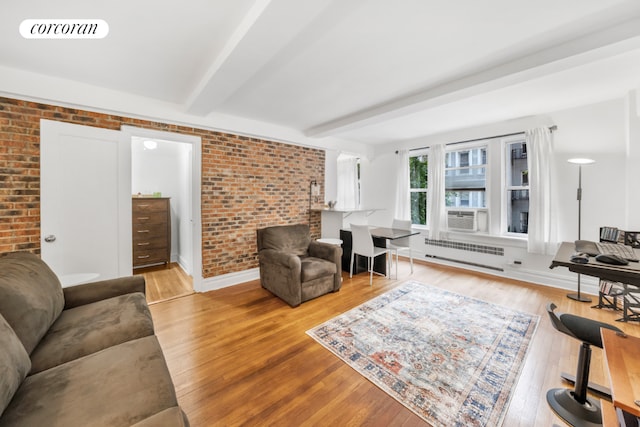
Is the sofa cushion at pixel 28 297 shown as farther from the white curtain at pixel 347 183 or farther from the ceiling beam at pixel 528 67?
the white curtain at pixel 347 183

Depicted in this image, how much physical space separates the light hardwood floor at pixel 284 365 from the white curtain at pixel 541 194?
29.6 inches

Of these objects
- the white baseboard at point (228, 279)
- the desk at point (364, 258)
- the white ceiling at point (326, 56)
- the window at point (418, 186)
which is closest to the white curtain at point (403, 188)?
the window at point (418, 186)

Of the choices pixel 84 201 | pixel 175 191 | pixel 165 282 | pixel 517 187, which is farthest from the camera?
pixel 175 191

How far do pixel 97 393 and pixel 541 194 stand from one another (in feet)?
16.5

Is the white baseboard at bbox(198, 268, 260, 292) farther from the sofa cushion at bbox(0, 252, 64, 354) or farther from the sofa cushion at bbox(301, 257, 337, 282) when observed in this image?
the sofa cushion at bbox(0, 252, 64, 354)

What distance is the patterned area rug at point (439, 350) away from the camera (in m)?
1.62

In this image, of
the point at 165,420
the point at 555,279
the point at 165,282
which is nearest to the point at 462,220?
the point at 555,279

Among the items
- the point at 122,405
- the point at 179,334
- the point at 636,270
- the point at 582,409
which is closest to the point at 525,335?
the point at 582,409

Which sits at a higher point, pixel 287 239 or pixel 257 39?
pixel 257 39

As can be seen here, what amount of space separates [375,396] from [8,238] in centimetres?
351

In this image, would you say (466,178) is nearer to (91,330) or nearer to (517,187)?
(517,187)

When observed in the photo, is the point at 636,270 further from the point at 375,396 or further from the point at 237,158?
the point at 237,158

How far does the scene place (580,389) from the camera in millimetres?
1563

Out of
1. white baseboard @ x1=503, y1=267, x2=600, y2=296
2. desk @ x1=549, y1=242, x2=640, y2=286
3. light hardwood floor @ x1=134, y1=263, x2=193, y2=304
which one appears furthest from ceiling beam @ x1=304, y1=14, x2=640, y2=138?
light hardwood floor @ x1=134, y1=263, x2=193, y2=304
